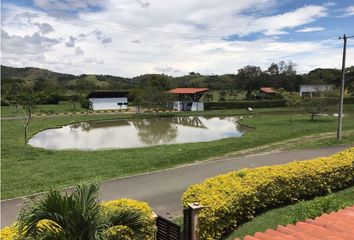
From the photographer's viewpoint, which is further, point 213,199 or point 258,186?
point 258,186

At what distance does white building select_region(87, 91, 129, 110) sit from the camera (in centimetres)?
6094

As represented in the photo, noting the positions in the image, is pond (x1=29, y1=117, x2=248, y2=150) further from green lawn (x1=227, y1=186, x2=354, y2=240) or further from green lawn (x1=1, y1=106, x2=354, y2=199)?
green lawn (x1=227, y1=186, x2=354, y2=240)

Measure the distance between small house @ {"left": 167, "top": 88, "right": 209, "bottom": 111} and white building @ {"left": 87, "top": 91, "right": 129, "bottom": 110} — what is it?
1045cm

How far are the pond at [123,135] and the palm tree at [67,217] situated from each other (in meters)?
20.1

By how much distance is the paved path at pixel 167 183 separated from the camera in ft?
34.7

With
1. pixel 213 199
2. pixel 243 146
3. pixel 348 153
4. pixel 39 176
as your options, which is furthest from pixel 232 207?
pixel 243 146

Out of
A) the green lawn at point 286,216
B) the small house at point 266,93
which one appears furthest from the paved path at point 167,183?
the small house at point 266,93

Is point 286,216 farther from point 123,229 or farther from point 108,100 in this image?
point 108,100

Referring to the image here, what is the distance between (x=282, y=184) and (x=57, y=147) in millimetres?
19115

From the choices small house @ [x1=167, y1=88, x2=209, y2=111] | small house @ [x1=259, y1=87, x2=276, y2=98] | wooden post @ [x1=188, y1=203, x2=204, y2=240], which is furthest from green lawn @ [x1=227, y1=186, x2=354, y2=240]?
small house @ [x1=259, y1=87, x2=276, y2=98]

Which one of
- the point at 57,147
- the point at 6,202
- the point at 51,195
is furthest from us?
the point at 57,147

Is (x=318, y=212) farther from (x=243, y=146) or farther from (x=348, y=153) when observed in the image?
(x=243, y=146)

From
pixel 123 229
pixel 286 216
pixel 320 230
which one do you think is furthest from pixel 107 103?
pixel 320 230

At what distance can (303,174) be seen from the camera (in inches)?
387
